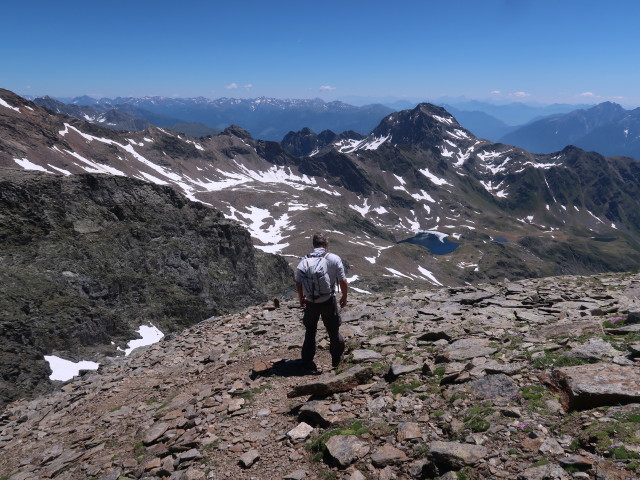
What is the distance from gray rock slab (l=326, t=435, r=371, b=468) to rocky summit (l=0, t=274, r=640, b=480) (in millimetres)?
34

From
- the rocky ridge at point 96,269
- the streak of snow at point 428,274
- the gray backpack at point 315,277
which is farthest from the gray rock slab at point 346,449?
the streak of snow at point 428,274

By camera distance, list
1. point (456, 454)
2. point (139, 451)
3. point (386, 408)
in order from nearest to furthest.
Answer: point (456, 454) < point (386, 408) < point (139, 451)

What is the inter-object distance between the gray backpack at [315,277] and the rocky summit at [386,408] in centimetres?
250

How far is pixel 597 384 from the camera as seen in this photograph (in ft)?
28.4

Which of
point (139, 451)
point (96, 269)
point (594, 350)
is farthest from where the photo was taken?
point (96, 269)

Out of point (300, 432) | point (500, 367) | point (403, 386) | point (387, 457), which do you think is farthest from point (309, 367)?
point (387, 457)

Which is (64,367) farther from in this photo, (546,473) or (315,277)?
(546,473)

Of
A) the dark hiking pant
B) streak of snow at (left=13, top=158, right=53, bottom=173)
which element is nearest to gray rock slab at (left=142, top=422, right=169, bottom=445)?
the dark hiking pant

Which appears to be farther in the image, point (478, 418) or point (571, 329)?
point (571, 329)

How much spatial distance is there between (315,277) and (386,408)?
434 centimetres

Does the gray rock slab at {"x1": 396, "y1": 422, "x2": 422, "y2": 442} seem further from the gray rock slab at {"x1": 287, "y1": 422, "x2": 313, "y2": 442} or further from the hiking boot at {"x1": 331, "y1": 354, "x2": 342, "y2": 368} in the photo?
the hiking boot at {"x1": 331, "y1": 354, "x2": 342, "y2": 368}

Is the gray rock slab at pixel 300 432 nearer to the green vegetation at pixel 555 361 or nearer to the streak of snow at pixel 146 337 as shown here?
the green vegetation at pixel 555 361

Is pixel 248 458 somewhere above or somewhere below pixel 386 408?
below

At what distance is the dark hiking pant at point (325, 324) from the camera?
13305 mm
